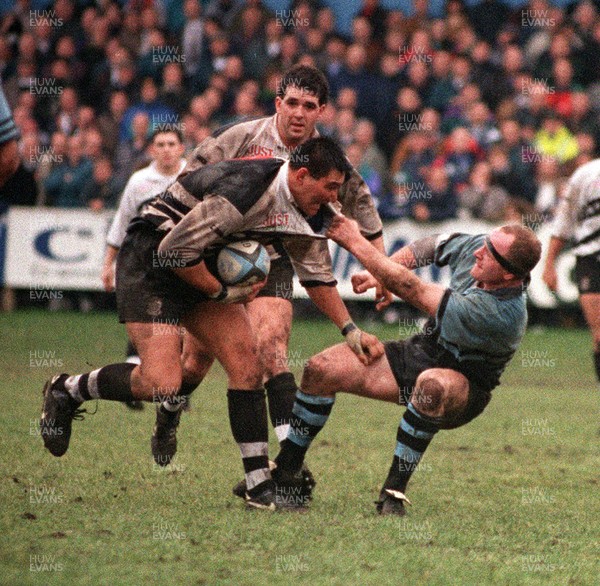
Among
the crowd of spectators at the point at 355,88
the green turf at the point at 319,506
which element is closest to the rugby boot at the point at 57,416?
the green turf at the point at 319,506

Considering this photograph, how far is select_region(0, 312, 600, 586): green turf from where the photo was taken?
16.4 ft

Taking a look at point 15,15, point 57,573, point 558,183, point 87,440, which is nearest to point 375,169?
point 558,183

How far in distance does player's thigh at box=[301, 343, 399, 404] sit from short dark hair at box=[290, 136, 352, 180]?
0.95 meters

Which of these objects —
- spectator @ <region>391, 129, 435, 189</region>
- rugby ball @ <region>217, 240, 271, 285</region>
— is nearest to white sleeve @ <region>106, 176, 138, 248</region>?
rugby ball @ <region>217, 240, 271, 285</region>

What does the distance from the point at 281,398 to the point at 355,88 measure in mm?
10389

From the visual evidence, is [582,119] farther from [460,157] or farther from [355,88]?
[355,88]

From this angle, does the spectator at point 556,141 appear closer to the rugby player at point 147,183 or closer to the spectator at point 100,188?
the spectator at point 100,188

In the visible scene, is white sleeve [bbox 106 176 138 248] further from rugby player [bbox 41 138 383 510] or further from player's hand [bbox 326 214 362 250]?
player's hand [bbox 326 214 362 250]

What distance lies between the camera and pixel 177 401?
22.4 ft

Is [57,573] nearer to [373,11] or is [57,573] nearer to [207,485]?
[207,485]

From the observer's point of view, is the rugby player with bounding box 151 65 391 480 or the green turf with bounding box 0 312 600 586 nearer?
the green turf with bounding box 0 312 600 586

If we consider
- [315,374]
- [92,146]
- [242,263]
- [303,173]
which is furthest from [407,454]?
[92,146]

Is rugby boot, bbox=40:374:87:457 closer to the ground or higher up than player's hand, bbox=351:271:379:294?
closer to the ground

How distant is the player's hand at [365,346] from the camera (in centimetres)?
641
